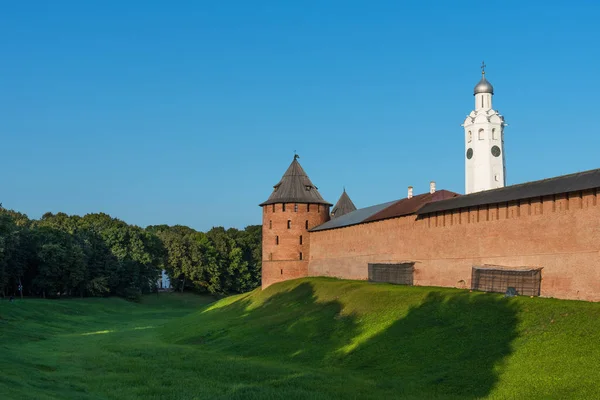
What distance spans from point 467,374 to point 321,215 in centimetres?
3142

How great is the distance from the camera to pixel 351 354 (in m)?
22.8

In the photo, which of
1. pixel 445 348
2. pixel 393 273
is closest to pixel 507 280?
pixel 445 348

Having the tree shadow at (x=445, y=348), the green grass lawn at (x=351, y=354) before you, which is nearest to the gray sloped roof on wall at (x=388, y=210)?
the green grass lawn at (x=351, y=354)

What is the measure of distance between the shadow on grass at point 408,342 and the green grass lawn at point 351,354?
0.20 ft

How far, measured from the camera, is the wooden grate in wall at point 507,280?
24.7 m

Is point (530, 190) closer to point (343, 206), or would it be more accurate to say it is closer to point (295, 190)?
point (295, 190)

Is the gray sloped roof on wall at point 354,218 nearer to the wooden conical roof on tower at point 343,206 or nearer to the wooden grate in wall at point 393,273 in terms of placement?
the wooden grate in wall at point 393,273

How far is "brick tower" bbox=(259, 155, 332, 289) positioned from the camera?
48188 mm

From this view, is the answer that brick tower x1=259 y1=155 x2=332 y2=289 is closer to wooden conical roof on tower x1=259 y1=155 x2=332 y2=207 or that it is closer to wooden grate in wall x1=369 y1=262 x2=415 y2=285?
wooden conical roof on tower x1=259 y1=155 x2=332 y2=207

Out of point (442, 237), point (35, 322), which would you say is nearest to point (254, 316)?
point (442, 237)

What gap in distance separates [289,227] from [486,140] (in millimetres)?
26090

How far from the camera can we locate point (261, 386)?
18.4m

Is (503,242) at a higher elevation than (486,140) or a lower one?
lower

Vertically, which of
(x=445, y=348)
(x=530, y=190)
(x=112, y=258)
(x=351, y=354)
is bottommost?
(x=351, y=354)
